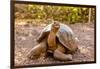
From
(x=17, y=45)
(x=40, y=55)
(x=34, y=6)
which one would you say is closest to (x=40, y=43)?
(x=40, y=55)

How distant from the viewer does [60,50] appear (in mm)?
2273

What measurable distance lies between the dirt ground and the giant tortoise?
0.05 m

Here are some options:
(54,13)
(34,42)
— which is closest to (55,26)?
(54,13)

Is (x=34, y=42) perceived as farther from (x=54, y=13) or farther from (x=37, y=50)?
(x=54, y=13)

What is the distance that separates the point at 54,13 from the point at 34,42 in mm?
446

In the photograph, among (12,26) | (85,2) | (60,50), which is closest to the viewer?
(12,26)

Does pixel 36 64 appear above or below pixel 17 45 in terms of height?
below

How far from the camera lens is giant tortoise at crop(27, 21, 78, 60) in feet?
7.27

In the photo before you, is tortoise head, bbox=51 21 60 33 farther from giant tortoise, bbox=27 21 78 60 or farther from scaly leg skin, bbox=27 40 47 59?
scaly leg skin, bbox=27 40 47 59

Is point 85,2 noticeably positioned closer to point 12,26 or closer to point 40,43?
point 40,43

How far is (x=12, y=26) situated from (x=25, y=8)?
0.27 m

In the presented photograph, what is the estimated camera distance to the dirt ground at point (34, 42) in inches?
84.1

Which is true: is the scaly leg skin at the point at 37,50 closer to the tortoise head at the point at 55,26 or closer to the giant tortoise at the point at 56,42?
the giant tortoise at the point at 56,42

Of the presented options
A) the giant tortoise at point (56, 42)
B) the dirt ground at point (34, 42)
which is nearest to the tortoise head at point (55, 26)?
the giant tortoise at point (56, 42)
